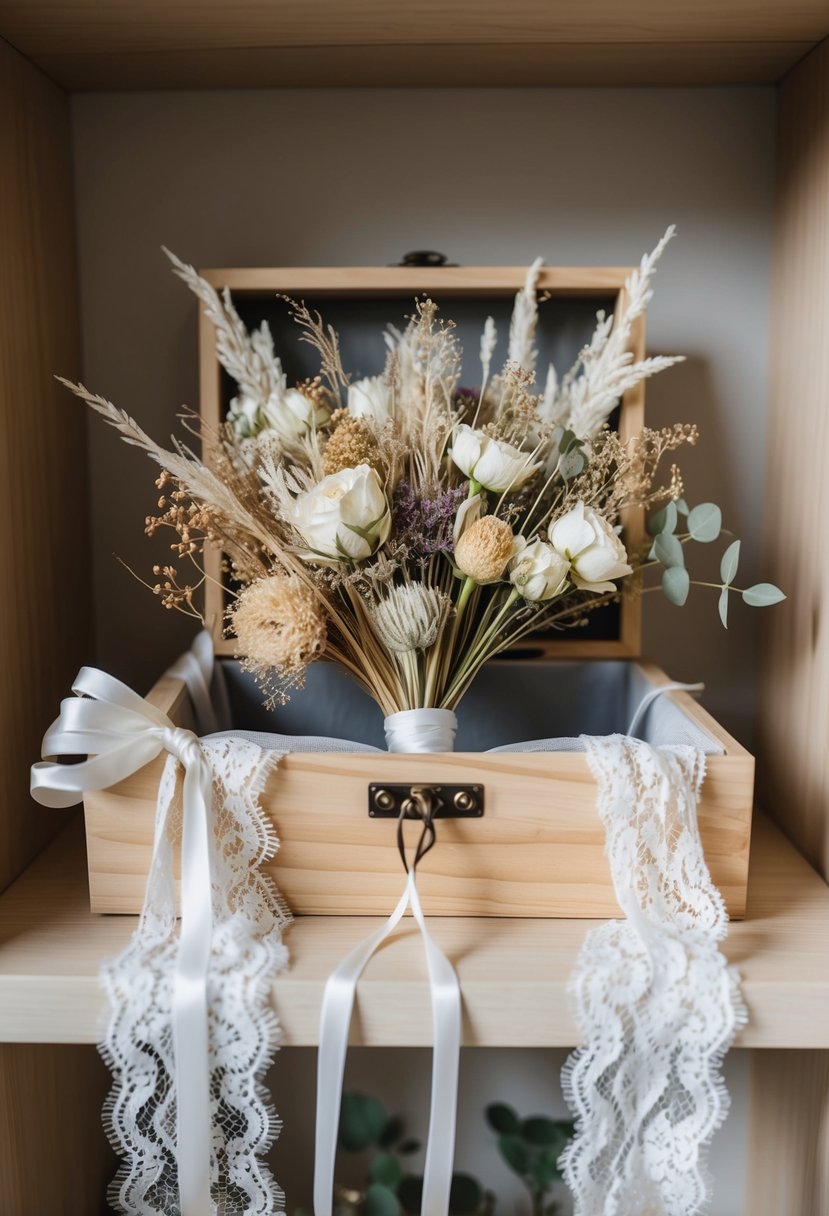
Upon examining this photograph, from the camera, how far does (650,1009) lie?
615 millimetres

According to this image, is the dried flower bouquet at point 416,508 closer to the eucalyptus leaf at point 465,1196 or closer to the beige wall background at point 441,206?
the beige wall background at point 441,206

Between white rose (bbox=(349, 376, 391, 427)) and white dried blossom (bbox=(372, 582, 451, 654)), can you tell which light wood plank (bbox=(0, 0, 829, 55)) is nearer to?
white rose (bbox=(349, 376, 391, 427))

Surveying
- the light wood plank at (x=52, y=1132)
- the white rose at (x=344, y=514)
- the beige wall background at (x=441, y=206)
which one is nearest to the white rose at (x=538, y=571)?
the white rose at (x=344, y=514)

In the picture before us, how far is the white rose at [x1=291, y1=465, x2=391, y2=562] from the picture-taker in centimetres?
69

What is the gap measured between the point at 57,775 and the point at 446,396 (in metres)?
0.40

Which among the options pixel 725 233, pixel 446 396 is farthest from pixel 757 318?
pixel 446 396

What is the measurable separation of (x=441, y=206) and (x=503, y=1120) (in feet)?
3.05

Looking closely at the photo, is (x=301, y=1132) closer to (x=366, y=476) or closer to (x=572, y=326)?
(x=366, y=476)

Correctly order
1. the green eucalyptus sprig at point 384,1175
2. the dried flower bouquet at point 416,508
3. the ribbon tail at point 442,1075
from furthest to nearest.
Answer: the green eucalyptus sprig at point 384,1175
the dried flower bouquet at point 416,508
the ribbon tail at point 442,1075

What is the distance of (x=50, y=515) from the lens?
2.95ft

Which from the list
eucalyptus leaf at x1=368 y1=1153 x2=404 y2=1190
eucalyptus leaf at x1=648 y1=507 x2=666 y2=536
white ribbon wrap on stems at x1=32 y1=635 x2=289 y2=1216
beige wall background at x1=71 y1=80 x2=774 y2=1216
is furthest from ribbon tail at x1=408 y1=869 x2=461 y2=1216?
beige wall background at x1=71 y1=80 x2=774 y2=1216

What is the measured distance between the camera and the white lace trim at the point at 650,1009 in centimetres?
61

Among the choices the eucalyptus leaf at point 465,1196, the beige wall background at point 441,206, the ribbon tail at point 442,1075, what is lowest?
the eucalyptus leaf at point 465,1196

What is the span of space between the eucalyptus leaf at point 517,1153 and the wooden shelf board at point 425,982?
0.42 meters
